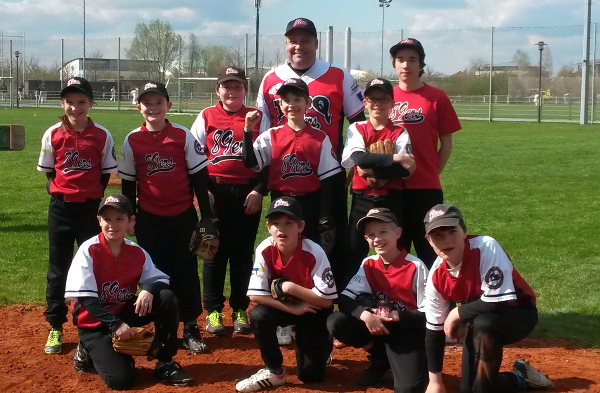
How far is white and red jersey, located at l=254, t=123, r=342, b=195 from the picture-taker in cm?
466

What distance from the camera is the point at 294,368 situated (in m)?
4.48

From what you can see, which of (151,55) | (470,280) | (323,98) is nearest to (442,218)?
(470,280)

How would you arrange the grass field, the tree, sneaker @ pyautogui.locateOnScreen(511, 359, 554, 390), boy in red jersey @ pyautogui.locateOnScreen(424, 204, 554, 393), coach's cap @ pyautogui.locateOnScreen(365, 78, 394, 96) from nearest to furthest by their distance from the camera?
boy in red jersey @ pyautogui.locateOnScreen(424, 204, 554, 393) → sneaker @ pyautogui.locateOnScreen(511, 359, 554, 390) → coach's cap @ pyautogui.locateOnScreen(365, 78, 394, 96) → the grass field → the tree

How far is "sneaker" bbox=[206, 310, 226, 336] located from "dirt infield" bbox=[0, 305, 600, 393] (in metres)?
0.06

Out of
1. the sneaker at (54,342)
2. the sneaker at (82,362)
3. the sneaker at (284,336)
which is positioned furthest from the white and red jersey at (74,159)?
the sneaker at (284,336)

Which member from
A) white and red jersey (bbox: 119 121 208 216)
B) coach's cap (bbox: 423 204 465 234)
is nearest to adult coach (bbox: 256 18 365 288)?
white and red jersey (bbox: 119 121 208 216)

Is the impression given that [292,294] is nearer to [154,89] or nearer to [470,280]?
[470,280]

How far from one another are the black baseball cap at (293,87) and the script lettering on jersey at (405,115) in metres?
0.59

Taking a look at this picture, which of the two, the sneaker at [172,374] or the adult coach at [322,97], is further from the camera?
the adult coach at [322,97]

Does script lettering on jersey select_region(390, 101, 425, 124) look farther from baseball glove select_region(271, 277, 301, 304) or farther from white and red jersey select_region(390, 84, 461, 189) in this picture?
baseball glove select_region(271, 277, 301, 304)

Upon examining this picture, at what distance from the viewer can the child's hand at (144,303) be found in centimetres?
420

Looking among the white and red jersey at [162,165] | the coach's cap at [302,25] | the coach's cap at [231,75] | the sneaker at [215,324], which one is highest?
the coach's cap at [302,25]

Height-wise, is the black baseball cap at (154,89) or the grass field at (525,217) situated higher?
the black baseball cap at (154,89)

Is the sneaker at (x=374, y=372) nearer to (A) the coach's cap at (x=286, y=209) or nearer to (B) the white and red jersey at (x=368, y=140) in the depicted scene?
(A) the coach's cap at (x=286, y=209)
